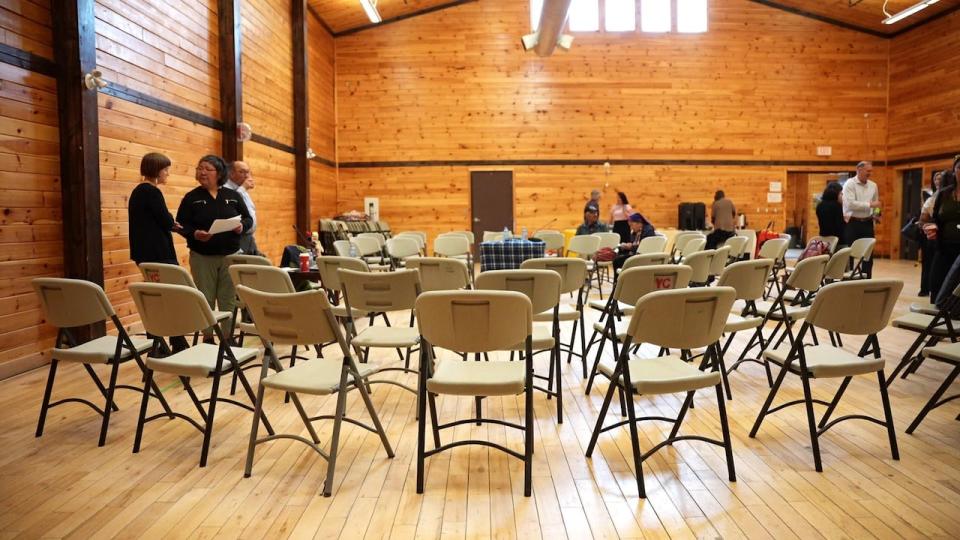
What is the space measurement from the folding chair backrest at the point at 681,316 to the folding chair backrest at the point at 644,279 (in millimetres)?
921

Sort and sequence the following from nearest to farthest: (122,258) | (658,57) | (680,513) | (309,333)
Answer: (680,513) < (309,333) < (122,258) < (658,57)

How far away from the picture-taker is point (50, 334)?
4.89 meters

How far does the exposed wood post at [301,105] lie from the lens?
1088 cm

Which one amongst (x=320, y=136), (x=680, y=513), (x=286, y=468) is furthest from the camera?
(x=320, y=136)

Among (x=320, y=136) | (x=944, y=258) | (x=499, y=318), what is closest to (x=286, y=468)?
(x=499, y=318)

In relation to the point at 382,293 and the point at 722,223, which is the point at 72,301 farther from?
the point at 722,223

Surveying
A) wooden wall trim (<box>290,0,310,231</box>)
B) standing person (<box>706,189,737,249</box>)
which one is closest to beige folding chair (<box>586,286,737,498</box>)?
standing person (<box>706,189,737,249</box>)

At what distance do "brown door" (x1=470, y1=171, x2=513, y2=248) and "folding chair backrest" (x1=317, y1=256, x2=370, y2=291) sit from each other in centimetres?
902

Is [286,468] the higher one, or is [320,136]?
[320,136]

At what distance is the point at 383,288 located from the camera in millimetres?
3514

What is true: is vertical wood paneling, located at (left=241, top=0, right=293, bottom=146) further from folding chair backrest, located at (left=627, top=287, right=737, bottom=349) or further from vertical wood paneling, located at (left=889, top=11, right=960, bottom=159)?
vertical wood paneling, located at (left=889, top=11, right=960, bottom=159)

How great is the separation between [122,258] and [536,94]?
9579 mm

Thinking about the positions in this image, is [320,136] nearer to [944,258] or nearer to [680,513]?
[944,258]

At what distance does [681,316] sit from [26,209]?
4.72 metres
